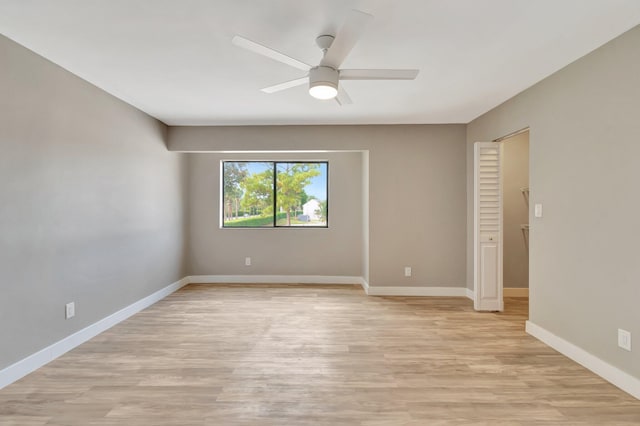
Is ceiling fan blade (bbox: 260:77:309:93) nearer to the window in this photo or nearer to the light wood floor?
the light wood floor

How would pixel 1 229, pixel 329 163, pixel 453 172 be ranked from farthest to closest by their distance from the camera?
pixel 329 163
pixel 453 172
pixel 1 229

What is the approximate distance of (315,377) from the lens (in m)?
2.38

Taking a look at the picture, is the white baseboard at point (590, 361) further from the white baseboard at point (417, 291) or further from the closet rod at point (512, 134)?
the closet rod at point (512, 134)

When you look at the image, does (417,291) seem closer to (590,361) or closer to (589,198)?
(590,361)

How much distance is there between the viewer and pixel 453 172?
4.64 metres

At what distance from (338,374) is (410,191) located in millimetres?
2919

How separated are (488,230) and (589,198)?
150 cm

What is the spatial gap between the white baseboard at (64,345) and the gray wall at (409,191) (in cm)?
243

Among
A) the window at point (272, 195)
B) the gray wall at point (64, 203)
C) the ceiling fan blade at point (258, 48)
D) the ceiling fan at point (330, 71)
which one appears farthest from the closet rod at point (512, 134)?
the gray wall at point (64, 203)

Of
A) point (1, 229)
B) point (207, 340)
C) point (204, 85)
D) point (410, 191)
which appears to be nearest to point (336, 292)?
point (410, 191)

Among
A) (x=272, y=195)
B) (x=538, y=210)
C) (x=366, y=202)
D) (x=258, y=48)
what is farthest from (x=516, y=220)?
(x=258, y=48)

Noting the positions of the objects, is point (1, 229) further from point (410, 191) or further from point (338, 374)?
point (410, 191)

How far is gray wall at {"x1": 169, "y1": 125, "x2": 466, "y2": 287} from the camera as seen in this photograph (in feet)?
15.2

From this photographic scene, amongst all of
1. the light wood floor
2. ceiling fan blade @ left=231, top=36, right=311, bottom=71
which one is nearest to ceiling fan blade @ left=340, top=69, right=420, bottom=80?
ceiling fan blade @ left=231, top=36, right=311, bottom=71
